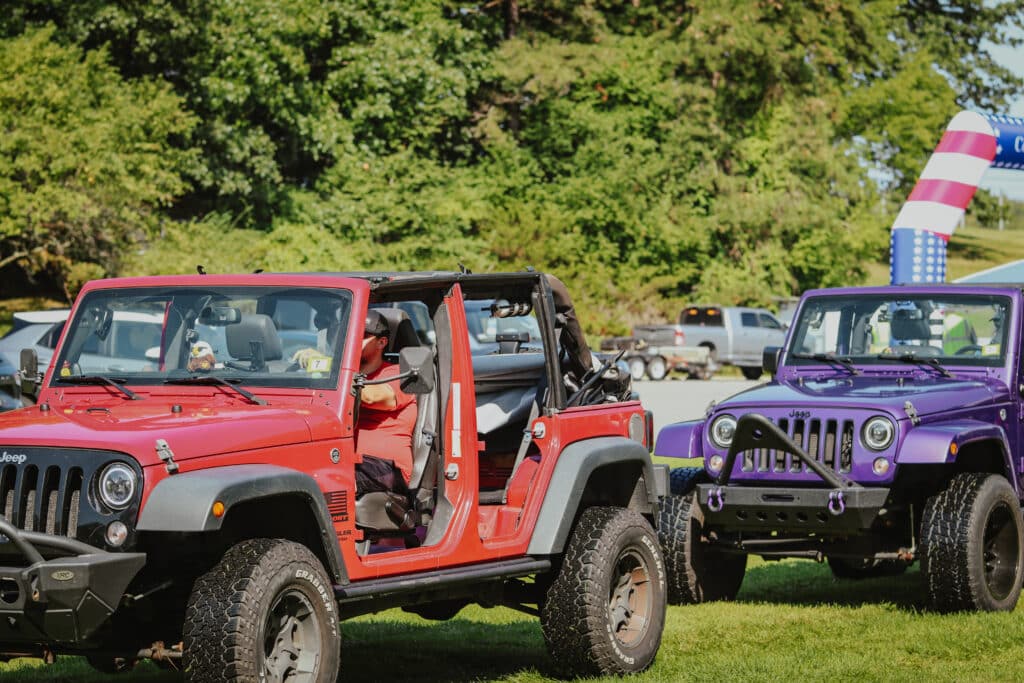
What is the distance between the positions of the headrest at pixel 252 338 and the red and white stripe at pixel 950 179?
12184 millimetres

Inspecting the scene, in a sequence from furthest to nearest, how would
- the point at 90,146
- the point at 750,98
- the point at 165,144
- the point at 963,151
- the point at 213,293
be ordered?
1. the point at 750,98
2. the point at 165,144
3. the point at 90,146
4. the point at 963,151
5. the point at 213,293

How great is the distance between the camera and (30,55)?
33688 mm

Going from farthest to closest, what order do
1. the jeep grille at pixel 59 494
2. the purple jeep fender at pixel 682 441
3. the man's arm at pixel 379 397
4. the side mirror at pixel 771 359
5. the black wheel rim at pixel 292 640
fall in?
the side mirror at pixel 771 359
the purple jeep fender at pixel 682 441
the man's arm at pixel 379 397
the black wheel rim at pixel 292 640
the jeep grille at pixel 59 494

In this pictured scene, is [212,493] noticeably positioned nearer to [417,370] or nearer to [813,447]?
[417,370]

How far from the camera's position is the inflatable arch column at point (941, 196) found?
17.7 meters

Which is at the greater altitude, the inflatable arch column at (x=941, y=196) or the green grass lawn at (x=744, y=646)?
the inflatable arch column at (x=941, y=196)

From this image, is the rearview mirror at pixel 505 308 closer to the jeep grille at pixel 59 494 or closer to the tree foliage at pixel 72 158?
the jeep grille at pixel 59 494

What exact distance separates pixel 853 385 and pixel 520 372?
2936 millimetres

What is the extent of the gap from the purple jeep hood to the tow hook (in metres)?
0.58

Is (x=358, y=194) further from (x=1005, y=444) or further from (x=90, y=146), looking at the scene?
(x=1005, y=444)

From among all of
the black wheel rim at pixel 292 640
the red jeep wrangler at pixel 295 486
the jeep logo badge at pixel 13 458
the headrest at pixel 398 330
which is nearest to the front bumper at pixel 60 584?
the red jeep wrangler at pixel 295 486

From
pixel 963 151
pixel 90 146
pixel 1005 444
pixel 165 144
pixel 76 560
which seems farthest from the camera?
pixel 165 144

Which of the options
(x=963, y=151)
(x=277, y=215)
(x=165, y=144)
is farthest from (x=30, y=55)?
(x=963, y=151)

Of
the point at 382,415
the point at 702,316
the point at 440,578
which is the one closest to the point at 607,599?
the point at 440,578
